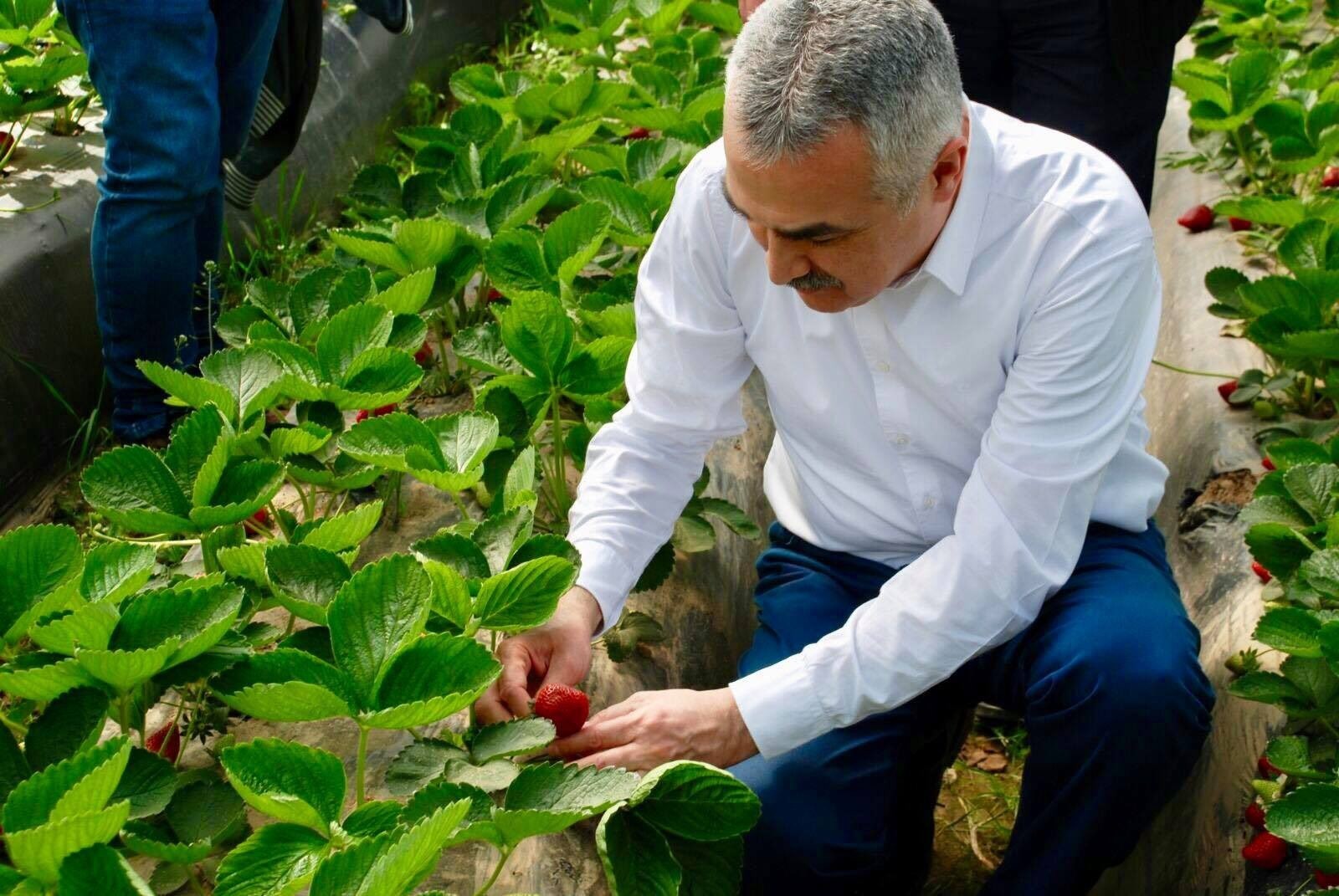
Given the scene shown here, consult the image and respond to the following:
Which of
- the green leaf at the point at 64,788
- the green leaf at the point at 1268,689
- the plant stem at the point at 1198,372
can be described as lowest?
the plant stem at the point at 1198,372

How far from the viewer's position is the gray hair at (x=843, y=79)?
1.45 metres

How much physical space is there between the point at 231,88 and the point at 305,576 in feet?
4.58

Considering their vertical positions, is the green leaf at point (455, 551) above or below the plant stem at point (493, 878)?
above

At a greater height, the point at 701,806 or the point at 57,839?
the point at 57,839

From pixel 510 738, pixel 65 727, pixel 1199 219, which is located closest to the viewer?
pixel 65 727

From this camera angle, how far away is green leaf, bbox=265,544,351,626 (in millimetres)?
1542

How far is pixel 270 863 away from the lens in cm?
125

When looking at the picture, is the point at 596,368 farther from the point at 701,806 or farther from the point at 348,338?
the point at 701,806

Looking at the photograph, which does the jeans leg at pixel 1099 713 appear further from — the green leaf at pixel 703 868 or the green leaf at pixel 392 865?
the green leaf at pixel 392 865

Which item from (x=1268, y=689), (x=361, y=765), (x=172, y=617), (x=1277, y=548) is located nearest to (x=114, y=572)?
(x=172, y=617)

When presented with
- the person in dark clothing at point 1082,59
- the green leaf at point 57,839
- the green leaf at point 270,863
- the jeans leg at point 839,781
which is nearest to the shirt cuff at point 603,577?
the jeans leg at point 839,781

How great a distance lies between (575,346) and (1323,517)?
0.99 metres

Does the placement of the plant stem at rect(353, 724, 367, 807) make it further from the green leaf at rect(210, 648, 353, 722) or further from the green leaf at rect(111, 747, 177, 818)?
the green leaf at rect(111, 747, 177, 818)

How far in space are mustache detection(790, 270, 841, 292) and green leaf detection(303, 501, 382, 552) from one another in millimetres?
502
